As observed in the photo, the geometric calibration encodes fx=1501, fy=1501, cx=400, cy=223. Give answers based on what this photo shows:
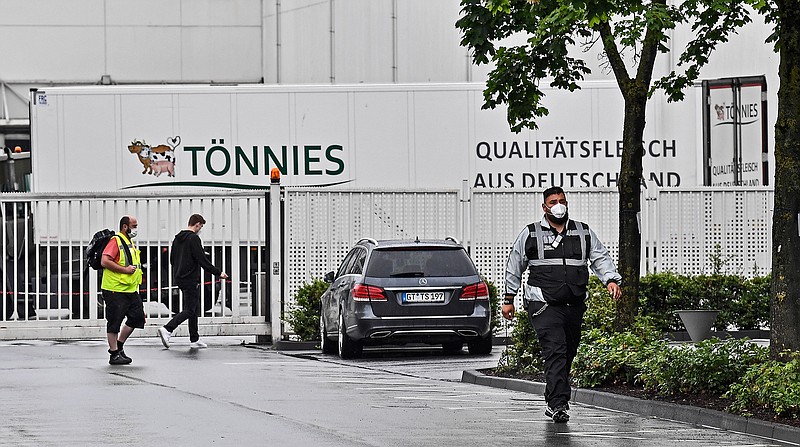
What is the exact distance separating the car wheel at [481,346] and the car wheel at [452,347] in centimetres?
42

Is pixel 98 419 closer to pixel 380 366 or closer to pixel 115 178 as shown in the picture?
pixel 380 366

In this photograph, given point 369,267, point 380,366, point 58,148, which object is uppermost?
point 58,148

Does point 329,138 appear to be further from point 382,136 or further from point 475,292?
point 475,292

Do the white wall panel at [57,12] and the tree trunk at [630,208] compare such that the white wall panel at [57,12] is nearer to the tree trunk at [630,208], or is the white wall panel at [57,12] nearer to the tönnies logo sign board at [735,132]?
the tönnies logo sign board at [735,132]

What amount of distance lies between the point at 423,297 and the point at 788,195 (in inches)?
279

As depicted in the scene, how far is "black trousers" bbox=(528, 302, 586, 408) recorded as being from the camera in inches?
440

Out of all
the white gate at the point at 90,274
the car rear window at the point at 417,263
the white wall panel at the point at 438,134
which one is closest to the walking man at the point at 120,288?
the car rear window at the point at 417,263

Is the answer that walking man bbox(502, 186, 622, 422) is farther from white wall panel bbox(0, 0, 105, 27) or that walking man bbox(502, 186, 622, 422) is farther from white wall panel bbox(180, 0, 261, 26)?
white wall panel bbox(0, 0, 105, 27)

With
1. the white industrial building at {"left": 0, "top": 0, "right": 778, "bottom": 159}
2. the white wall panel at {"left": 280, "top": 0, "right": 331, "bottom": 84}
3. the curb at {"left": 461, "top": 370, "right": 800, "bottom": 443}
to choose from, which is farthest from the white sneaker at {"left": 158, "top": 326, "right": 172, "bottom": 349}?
the white industrial building at {"left": 0, "top": 0, "right": 778, "bottom": 159}

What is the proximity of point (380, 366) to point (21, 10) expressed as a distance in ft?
75.0

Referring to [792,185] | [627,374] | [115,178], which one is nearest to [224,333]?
[115,178]

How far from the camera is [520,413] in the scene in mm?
11695

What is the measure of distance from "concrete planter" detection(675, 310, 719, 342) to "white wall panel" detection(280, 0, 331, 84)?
1395cm

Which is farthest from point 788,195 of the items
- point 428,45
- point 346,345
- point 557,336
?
point 428,45
